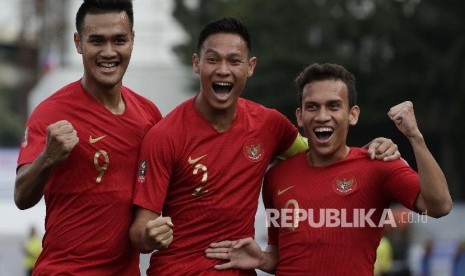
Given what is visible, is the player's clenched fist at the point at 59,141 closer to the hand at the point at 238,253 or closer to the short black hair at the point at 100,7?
the short black hair at the point at 100,7

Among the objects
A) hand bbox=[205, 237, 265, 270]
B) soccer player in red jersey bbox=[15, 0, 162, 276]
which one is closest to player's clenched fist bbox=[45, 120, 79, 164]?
soccer player in red jersey bbox=[15, 0, 162, 276]

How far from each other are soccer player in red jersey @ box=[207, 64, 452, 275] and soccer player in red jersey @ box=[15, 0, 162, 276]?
1.97ft

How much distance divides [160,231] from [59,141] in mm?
719

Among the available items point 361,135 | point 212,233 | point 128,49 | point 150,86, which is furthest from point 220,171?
point 361,135

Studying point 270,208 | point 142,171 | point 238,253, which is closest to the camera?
point 142,171

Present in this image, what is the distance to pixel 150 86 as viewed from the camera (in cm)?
2923

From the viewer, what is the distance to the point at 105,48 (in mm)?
6801

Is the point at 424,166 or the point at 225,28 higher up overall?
the point at 225,28

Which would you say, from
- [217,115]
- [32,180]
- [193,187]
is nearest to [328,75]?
[217,115]

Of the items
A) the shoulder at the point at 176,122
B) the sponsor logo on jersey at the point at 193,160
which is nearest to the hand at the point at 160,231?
the sponsor logo on jersey at the point at 193,160

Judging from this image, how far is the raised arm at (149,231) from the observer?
626cm

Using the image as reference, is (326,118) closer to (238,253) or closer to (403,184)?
(403,184)

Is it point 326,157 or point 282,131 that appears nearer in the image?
point 326,157

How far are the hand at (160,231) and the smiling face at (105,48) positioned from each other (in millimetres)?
987
